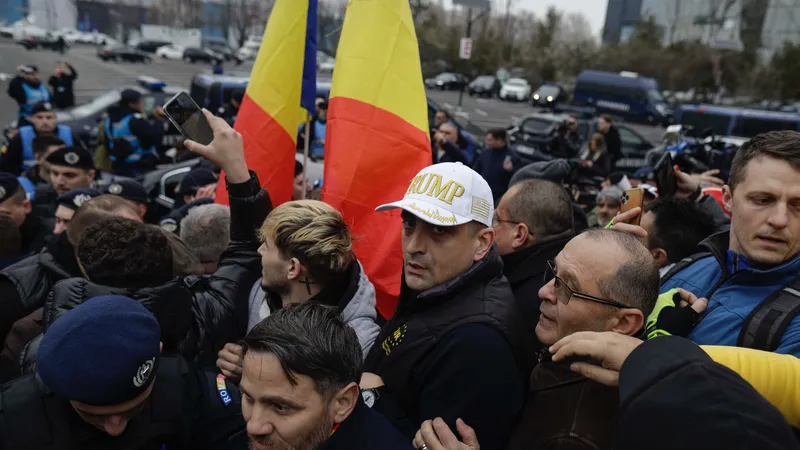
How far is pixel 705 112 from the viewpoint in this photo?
18906 millimetres

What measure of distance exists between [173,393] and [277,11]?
266 cm

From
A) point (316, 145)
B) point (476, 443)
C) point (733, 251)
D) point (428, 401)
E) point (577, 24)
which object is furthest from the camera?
point (577, 24)

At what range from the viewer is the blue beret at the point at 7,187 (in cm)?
383

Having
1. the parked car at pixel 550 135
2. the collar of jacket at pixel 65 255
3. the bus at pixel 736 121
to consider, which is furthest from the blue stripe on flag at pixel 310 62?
the bus at pixel 736 121

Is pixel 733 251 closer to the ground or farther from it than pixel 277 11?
closer to the ground

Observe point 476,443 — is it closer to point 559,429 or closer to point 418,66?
point 559,429

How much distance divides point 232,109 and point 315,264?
373 inches

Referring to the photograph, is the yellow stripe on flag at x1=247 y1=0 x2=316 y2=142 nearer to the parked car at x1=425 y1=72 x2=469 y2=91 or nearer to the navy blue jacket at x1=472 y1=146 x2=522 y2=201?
the navy blue jacket at x1=472 y1=146 x2=522 y2=201

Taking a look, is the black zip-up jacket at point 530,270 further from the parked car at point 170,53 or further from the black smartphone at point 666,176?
the parked car at point 170,53

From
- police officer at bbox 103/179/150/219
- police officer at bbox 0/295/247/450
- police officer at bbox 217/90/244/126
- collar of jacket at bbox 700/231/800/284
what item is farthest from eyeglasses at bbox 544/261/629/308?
police officer at bbox 217/90/244/126

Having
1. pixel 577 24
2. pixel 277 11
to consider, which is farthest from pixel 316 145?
pixel 577 24

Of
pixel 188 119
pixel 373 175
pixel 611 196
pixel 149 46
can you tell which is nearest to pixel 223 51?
pixel 149 46

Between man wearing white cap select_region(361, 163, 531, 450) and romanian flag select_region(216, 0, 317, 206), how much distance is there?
168 cm

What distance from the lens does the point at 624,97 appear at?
99.6 ft
